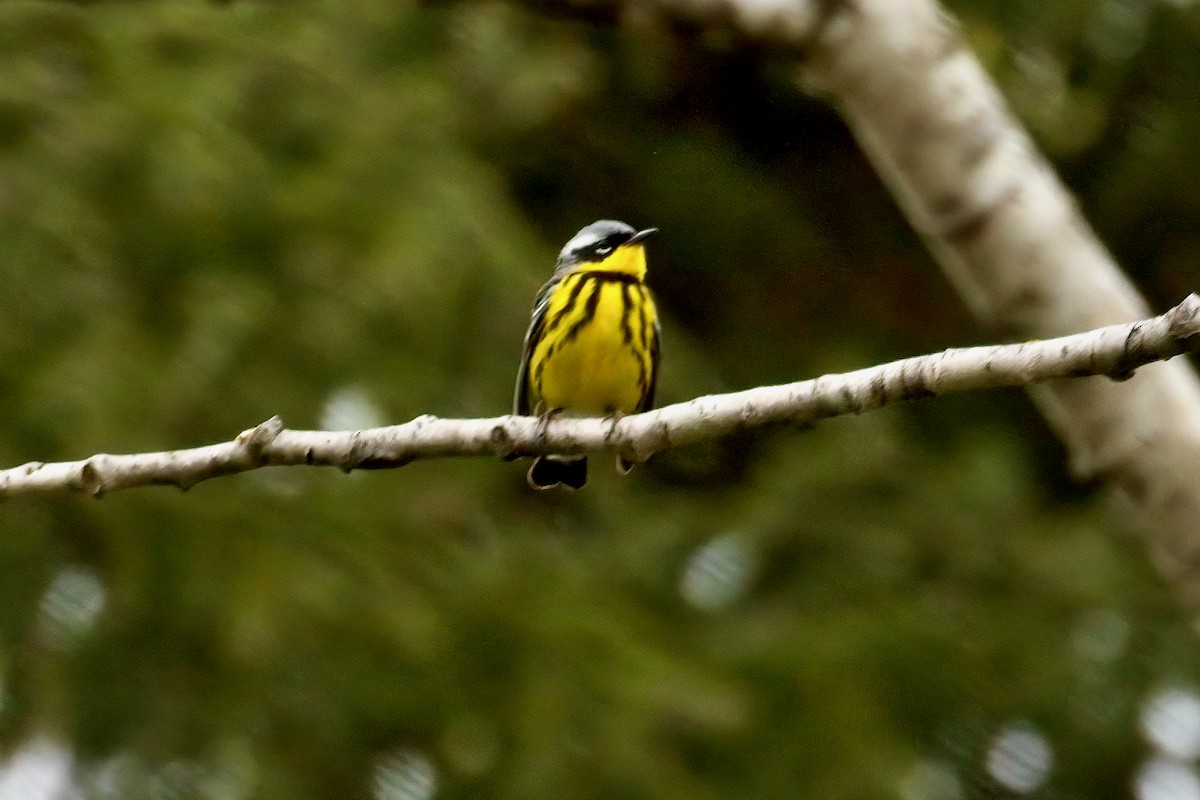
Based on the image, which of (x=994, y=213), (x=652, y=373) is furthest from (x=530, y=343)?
(x=994, y=213)

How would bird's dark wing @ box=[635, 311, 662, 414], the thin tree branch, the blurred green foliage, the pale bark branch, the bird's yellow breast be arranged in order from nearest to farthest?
1. the thin tree branch
2. the pale bark branch
3. the blurred green foliage
4. the bird's yellow breast
5. bird's dark wing @ box=[635, 311, 662, 414]

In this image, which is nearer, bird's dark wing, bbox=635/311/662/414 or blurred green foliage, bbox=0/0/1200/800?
blurred green foliage, bbox=0/0/1200/800

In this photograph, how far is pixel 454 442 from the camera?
2.67 m

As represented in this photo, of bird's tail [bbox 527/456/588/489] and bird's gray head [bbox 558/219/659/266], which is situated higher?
bird's gray head [bbox 558/219/659/266]

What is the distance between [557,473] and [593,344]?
40 cm

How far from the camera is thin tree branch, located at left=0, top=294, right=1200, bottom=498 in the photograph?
7.55ft

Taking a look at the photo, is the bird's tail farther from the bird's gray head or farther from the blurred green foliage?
the bird's gray head

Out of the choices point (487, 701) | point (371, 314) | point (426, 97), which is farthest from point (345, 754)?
point (426, 97)

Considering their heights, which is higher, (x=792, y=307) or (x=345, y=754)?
(x=792, y=307)

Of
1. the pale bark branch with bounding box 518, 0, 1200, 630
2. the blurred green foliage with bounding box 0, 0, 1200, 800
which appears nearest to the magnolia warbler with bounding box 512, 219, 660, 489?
the blurred green foliage with bounding box 0, 0, 1200, 800

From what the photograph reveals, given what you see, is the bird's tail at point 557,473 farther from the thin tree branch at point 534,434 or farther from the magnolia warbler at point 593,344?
the thin tree branch at point 534,434

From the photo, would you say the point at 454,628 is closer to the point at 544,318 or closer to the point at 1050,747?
the point at 544,318

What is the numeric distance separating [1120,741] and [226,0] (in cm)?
300

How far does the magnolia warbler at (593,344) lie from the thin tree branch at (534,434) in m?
0.91
